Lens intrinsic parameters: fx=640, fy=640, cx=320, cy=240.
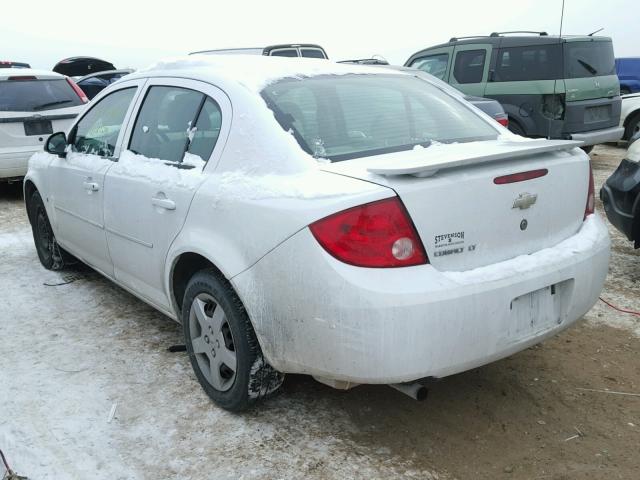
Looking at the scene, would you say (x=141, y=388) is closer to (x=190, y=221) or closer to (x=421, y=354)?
(x=190, y=221)

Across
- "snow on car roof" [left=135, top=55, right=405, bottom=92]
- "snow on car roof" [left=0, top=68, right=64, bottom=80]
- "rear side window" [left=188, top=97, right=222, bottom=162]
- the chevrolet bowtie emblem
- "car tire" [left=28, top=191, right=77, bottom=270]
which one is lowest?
"car tire" [left=28, top=191, right=77, bottom=270]

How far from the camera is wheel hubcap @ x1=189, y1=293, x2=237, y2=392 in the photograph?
2.97 metres

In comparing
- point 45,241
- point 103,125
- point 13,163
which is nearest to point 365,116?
point 103,125

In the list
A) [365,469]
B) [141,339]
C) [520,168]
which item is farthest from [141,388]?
[520,168]

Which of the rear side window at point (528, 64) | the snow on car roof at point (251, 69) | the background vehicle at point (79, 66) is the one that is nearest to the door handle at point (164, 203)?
the snow on car roof at point (251, 69)

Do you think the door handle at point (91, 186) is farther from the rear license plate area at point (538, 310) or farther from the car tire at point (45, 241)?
the rear license plate area at point (538, 310)

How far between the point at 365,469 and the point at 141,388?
4.42 feet

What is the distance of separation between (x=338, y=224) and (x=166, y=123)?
59.8 inches

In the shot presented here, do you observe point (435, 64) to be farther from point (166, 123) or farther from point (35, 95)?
point (166, 123)

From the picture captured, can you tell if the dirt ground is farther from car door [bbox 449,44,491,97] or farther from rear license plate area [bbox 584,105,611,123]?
car door [bbox 449,44,491,97]

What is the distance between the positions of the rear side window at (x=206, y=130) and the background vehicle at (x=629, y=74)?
15.3 metres

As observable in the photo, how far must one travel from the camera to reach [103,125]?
13.7 feet

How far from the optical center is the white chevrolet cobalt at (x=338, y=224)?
2373 millimetres

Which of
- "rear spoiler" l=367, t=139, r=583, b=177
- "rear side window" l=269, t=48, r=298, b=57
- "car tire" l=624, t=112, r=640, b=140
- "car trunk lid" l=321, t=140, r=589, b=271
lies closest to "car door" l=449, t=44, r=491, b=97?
"rear side window" l=269, t=48, r=298, b=57
